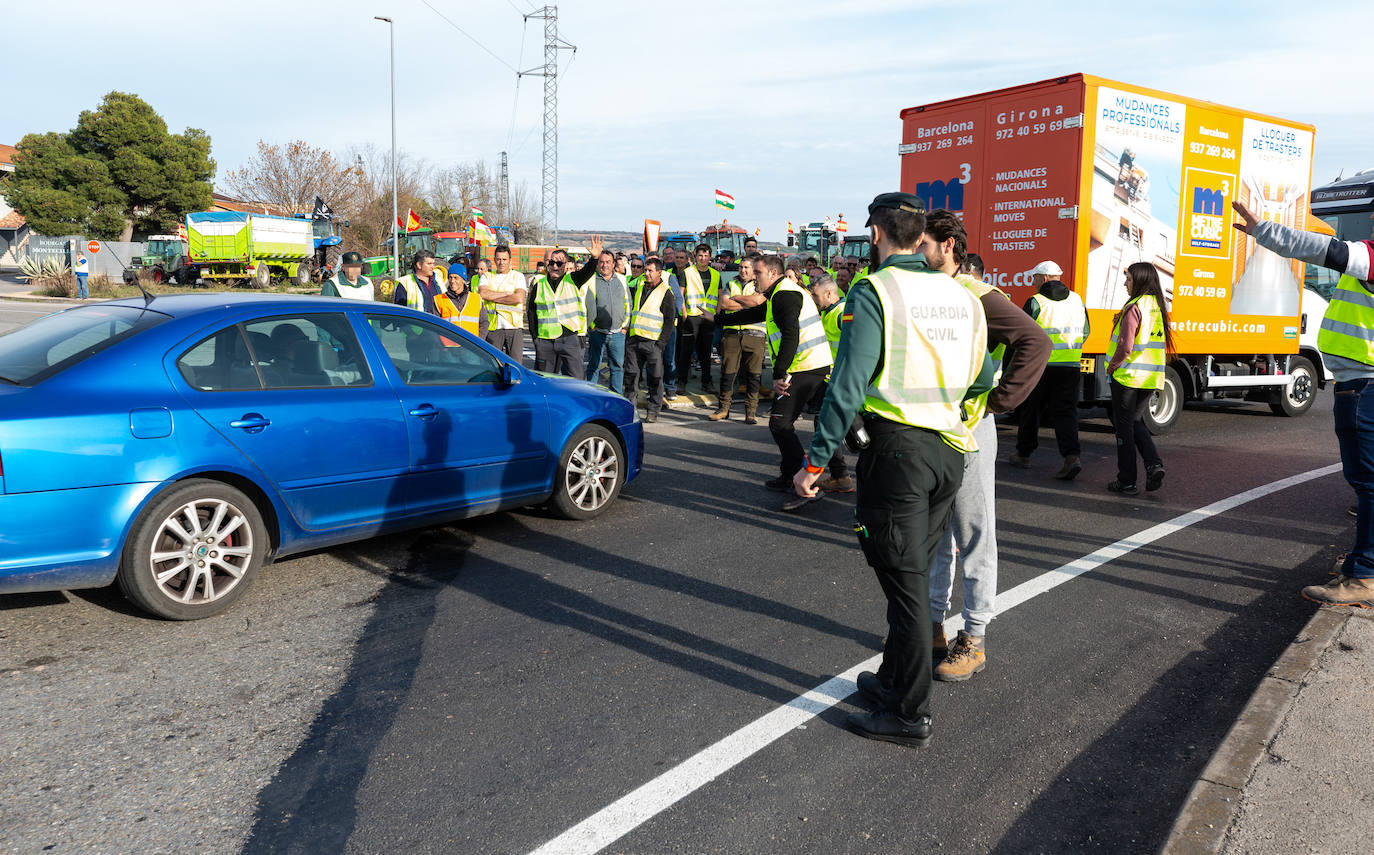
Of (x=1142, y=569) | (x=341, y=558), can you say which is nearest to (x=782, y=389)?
(x=1142, y=569)

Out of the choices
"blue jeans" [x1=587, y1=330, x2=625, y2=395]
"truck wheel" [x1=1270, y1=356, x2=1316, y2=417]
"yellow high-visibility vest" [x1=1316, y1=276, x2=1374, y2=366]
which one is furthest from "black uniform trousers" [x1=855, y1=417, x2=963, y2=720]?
"truck wheel" [x1=1270, y1=356, x2=1316, y2=417]

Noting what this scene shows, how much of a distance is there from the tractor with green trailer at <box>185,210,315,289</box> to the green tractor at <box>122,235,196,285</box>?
55 cm

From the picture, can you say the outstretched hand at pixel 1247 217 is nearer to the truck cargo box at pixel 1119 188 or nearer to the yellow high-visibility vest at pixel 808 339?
the yellow high-visibility vest at pixel 808 339

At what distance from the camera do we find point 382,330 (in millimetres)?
5480

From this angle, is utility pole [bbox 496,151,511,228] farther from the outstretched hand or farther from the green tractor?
the outstretched hand

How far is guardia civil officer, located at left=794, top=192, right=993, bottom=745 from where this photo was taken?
3188 mm

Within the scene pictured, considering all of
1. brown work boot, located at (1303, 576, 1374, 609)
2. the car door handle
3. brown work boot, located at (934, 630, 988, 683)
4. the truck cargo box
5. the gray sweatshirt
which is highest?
the truck cargo box

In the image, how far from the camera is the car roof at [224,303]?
15.8 feet

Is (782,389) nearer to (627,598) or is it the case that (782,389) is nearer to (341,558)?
(627,598)

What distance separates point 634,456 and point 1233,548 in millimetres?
4028

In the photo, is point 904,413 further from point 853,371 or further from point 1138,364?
point 1138,364

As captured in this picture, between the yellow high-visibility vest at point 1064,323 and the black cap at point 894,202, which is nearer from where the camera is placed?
the black cap at point 894,202

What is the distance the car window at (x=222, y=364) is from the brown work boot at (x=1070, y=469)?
21.1 feet

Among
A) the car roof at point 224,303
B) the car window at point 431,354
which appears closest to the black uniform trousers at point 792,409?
the car window at point 431,354
